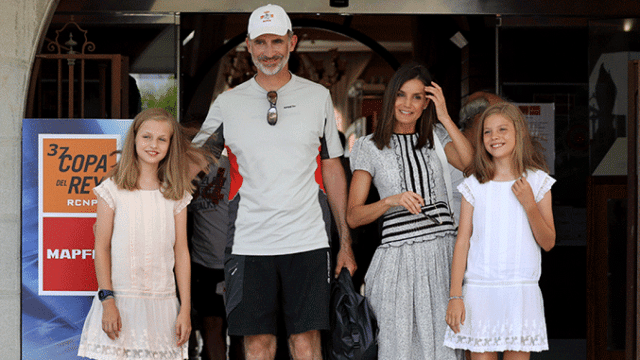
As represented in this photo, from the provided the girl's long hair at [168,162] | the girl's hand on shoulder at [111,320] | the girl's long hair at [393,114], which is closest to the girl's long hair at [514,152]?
the girl's long hair at [393,114]

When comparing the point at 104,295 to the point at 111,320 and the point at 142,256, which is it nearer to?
the point at 111,320

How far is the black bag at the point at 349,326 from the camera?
3135 millimetres

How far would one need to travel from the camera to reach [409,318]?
3168 mm

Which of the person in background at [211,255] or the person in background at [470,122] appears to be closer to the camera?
the person in background at [470,122]

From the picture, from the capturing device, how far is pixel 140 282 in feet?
9.97

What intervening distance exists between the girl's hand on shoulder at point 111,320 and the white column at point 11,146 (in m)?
0.76

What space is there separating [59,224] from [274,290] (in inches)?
43.8

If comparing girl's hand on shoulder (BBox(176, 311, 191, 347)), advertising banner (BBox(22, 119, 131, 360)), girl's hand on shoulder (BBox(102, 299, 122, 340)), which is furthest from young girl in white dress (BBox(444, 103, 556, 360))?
advertising banner (BBox(22, 119, 131, 360))

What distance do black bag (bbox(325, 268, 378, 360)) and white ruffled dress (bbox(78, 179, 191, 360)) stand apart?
0.67 metres

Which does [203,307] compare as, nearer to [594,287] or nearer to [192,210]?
[192,210]

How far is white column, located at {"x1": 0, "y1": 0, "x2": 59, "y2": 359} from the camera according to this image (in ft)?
11.4

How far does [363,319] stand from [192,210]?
1.99 metres

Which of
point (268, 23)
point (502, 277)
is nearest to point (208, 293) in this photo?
point (268, 23)

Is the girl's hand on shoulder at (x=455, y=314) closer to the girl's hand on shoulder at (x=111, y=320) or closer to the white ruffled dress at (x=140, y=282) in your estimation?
the white ruffled dress at (x=140, y=282)
